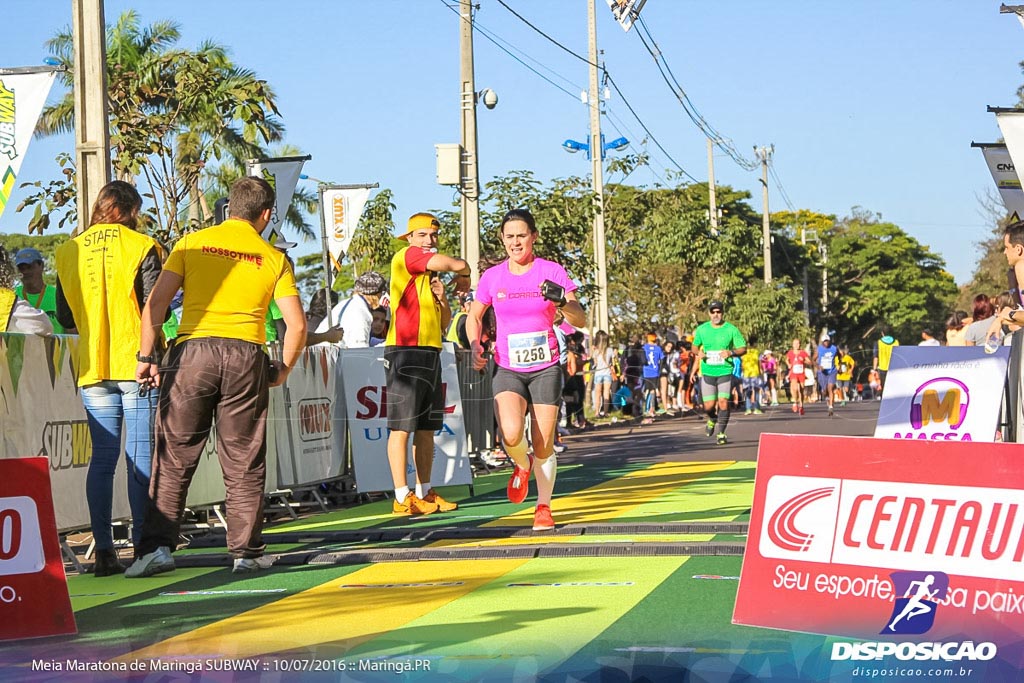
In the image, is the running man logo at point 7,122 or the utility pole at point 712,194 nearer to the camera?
the running man logo at point 7,122

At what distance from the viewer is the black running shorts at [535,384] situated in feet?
31.3

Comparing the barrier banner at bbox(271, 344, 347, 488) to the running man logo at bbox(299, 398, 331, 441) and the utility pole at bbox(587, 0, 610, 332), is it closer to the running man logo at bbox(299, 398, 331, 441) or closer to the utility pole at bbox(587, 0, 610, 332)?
the running man logo at bbox(299, 398, 331, 441)

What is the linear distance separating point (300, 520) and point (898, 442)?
7156mm

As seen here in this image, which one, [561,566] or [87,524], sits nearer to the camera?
[561,566]

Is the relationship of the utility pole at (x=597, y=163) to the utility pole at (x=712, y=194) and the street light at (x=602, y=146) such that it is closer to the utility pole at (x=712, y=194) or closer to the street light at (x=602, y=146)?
the street light at (x=602, y=146)

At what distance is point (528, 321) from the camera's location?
9.61m

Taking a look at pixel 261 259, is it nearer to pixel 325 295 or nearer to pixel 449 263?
pixel 449 263

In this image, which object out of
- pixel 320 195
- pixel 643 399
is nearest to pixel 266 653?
pixel 320 195

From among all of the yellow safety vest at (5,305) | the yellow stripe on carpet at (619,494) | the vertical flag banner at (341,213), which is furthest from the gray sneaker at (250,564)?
the vertical flag banner at (341,213)

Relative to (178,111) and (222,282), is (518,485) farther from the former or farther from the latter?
(178,111)

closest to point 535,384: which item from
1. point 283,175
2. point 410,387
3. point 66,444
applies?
point 410,387

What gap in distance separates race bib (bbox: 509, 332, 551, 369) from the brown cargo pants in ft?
6.56

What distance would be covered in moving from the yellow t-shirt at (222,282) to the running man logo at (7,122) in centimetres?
243

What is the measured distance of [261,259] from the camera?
318 inches
